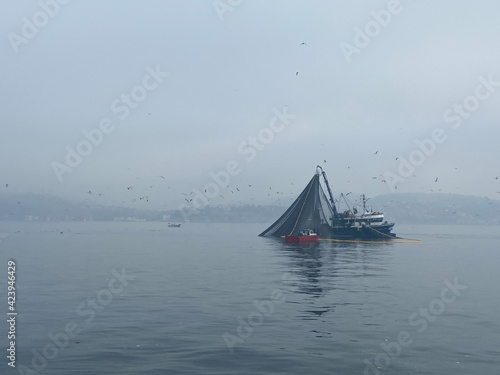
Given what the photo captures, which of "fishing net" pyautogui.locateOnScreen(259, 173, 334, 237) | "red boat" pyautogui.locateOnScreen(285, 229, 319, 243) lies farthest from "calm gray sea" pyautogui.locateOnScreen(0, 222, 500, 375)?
"fishing net" pyautogui.locateOnScreen(259, 173, 334, 237)

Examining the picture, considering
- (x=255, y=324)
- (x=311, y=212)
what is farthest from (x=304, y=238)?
(x=255, y=324)

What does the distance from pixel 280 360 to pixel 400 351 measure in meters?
6.42

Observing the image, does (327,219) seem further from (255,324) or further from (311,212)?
(255,324)

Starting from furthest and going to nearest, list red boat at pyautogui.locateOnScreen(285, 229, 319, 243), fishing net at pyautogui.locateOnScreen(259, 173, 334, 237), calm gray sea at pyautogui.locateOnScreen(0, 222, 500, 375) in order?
fishing net at pyautogui.locateOnScreen(259, 173, 334, 237) → red boat at pyautogui.locateOnScreen(285, 229, 319, 243) → calm gray sea at pyautogui.locateOnScreen(0, 222, 500, 375)

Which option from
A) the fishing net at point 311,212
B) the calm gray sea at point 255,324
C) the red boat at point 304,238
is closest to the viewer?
the calm gray sea at point 255,324

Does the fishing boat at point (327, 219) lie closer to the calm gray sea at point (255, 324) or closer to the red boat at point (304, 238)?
the red boat at point (304, 238)

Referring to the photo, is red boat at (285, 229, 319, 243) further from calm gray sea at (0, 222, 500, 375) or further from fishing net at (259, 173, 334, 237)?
calm gray sea at (0, 222, 500, 375)

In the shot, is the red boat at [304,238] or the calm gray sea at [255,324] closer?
the calm gray sea at [255,324]

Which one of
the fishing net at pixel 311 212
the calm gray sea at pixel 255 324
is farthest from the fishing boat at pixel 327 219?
the calm gray sea at pixel 255 324

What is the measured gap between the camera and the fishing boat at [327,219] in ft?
483

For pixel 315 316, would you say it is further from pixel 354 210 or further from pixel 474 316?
pixel 354 210

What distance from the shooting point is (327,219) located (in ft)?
525

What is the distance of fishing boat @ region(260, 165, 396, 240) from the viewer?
14725 cm

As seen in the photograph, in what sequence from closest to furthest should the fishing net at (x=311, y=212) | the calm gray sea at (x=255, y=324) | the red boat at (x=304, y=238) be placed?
the calm gray sea at (x=255, y=324) < the red boat at (x=304, y=238) < the fishing net at (x=311, y=212)
